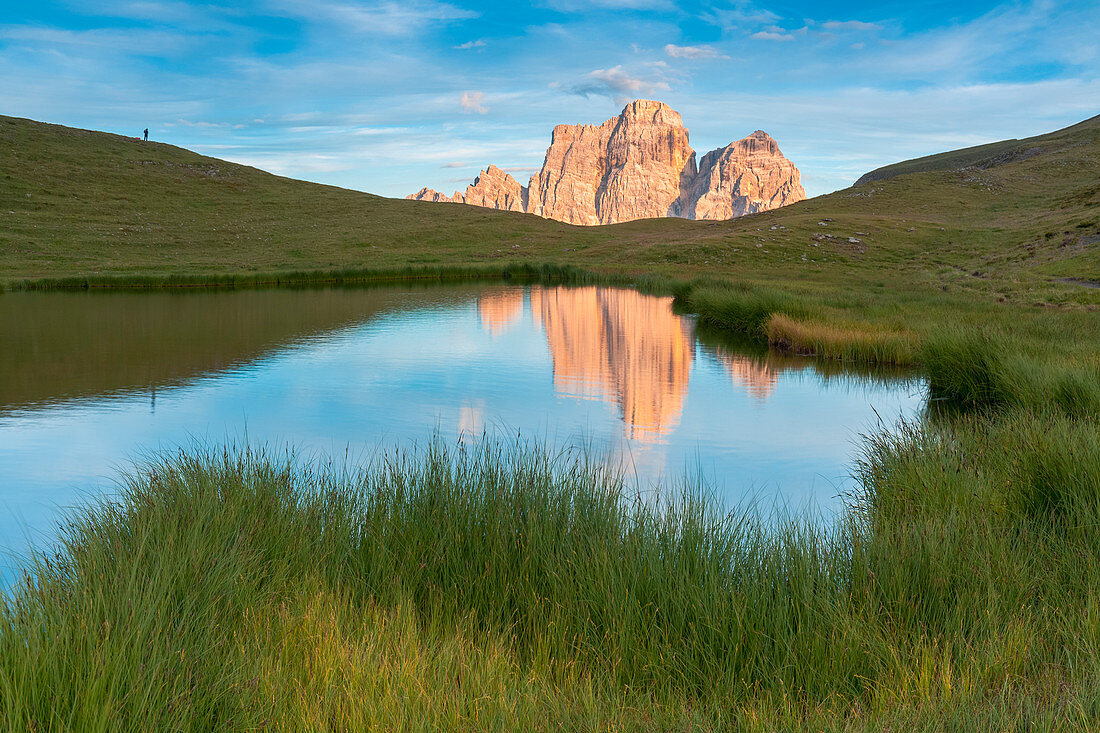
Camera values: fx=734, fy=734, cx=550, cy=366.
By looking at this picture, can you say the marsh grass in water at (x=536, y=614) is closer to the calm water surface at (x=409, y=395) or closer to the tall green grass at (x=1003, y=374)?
the calm water surface at (x=409, y=395)

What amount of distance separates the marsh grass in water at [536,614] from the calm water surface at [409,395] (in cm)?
256

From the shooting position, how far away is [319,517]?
17.4 feet

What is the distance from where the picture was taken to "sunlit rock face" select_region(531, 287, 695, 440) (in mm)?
12922

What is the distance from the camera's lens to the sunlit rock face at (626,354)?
12922mm

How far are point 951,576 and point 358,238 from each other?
6260 centimetres

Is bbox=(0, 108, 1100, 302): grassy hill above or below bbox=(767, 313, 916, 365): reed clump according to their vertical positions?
above

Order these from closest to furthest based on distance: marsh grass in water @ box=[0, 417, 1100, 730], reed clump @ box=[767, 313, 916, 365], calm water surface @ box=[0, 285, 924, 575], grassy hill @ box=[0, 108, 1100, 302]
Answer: marsh grass in water @ box=[0, 417, 1100, 730]
calm water surface @ box=[0, 285, 924, 575]
reed clump @ box=[767, 313, 916, 365]
grassy hill @ box=[0, 108, 1100, 302]

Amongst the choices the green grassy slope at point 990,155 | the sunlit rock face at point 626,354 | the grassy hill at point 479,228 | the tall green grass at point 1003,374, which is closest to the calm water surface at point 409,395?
the sunlit rock face at point 626,354

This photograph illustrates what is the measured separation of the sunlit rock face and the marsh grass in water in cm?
595

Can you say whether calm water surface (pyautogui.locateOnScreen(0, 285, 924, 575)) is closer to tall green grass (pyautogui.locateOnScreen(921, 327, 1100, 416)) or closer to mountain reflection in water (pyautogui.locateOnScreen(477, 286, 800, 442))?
mountain reflection in water (pyautogui.locateOnScreen(477, 286, 800, 442))

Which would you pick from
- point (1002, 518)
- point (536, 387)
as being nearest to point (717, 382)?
point (536, 387)

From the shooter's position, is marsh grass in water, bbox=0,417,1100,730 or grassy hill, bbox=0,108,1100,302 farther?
grassy hill, bbox=0,108,1100,302

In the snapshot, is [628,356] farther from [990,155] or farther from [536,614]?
[990,155]

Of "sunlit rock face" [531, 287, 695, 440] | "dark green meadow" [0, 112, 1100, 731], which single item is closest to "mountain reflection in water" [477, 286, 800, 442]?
"sunlit rock face" [531, 287, 695, 440]
